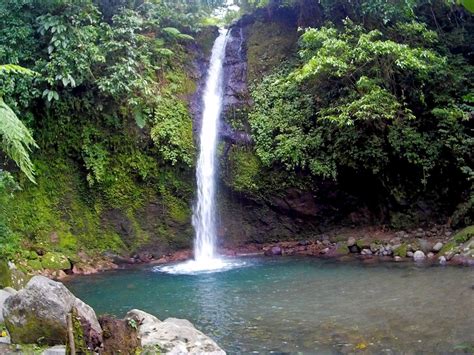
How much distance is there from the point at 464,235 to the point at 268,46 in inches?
325

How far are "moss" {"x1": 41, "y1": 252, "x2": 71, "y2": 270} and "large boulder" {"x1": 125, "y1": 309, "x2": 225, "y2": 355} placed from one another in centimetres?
569

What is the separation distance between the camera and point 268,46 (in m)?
14.7

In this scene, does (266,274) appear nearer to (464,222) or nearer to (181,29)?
(464,222)

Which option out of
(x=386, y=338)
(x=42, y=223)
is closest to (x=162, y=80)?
(x=42, y=223)

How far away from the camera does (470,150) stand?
10531mm

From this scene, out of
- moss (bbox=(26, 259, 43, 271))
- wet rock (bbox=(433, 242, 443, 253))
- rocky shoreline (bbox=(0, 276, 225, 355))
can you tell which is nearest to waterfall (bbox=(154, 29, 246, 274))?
moss (bbox=(26, 259, 43, 271))

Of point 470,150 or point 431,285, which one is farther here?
point 470,150

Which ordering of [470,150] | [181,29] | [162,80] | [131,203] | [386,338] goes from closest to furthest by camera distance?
1. [386,338]
2. [470,150]
3. [131,203]
4. [162,80]
5. [181,29]

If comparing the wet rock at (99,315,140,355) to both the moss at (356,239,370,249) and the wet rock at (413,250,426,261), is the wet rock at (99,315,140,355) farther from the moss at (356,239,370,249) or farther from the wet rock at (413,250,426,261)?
the moss at (356,239,370,249)

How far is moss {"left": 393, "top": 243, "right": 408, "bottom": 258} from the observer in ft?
34.2

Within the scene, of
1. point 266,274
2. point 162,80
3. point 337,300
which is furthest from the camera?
point 162,80

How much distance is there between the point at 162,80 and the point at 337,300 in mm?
8866

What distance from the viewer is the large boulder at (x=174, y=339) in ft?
16.1

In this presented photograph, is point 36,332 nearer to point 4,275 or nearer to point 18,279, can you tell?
point 4,275
